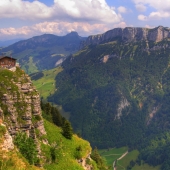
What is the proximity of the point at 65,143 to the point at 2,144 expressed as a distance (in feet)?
120

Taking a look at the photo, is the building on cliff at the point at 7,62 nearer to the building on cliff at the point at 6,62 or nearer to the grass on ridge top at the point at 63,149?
the building on cliff at the point at 6,62

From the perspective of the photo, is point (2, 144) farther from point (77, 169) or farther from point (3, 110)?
point (77, 169)

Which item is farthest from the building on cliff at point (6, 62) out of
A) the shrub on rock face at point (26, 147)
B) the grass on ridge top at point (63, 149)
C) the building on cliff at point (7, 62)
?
the grass on ridge top at point (63, 149)

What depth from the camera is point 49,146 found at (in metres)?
74.1

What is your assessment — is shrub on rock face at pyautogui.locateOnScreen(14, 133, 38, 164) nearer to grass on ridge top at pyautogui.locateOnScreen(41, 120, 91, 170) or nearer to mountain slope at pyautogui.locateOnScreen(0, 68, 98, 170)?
mountain slope at pyautogui.locateOnScreen(0, 68, 98, 170)

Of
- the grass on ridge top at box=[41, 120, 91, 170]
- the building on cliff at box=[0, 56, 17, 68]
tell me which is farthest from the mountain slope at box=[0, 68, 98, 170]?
the building on cliff at box=[0, 56, 17, 68]

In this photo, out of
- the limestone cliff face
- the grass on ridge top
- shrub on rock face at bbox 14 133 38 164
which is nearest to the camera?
shrub on rock face at bbox 14 133 38 164

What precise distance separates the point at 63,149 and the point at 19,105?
21115mm

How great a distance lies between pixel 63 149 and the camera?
3046 inches

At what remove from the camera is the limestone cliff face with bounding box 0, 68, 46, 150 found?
63375mm

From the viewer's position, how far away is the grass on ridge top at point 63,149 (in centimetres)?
7026

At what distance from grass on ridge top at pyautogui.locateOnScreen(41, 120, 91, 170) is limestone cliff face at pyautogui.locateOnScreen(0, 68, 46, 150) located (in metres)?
7.60

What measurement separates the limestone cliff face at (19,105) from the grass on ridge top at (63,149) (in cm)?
760

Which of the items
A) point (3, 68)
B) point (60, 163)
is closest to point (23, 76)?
point (3, 68)
